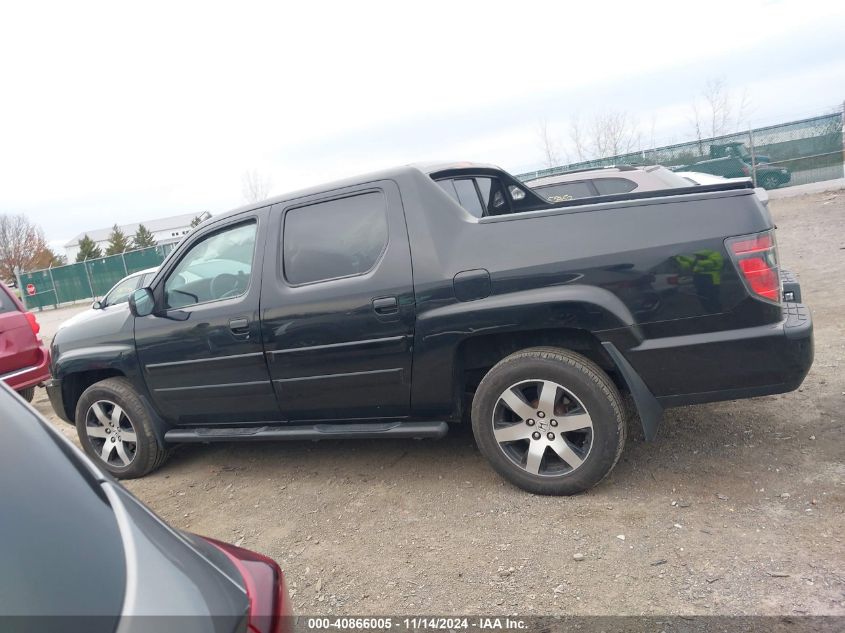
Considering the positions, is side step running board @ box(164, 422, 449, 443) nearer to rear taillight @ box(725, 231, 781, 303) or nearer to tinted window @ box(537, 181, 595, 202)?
rear taillight @ box(725, 231, 781, 303)

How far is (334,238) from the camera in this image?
3760mm

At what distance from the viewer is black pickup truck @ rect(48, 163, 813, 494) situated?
3.01 metres

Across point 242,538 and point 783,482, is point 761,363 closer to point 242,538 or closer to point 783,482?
point 783,482

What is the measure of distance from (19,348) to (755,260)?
724cm

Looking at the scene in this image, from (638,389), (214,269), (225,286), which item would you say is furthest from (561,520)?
(214,269)

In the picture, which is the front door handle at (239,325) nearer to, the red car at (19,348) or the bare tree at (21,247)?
the red car at (19,348)

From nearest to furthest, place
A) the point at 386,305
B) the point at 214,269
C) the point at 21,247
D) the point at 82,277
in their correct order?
the point at 386,305, the point at 214,269, the point at 82,277, the point at 21,247

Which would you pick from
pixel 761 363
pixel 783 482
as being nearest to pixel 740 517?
pixel 783 482

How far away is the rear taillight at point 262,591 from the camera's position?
1243 mm

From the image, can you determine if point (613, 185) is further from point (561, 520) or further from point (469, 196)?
point (561, 520)

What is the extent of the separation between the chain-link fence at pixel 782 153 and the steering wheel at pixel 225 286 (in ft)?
56.3

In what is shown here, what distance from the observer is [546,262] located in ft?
10.5

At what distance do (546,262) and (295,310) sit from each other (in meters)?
1.55

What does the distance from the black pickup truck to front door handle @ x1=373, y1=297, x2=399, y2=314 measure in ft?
0.04
